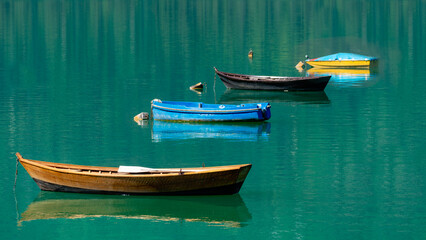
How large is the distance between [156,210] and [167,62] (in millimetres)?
60244

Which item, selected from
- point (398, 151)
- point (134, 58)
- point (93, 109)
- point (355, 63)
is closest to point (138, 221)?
point (398, 151)

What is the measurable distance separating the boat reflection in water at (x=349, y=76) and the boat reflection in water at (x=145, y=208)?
138ft

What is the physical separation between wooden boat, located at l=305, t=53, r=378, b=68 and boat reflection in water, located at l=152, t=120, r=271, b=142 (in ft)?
120

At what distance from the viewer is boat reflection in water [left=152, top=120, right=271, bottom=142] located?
47031mm

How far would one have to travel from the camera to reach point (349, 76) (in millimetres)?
79438

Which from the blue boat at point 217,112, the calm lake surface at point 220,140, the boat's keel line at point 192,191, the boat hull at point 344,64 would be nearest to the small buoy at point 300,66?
the boat hull at point 344,64

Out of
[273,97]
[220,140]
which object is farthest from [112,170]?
[273,97]

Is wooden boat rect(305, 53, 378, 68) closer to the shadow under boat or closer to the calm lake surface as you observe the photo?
the calm lake surface

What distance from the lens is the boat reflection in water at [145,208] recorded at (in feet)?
102

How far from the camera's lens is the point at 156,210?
31.8 meters

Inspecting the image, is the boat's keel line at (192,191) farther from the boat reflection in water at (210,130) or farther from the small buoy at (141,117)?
the small buoy at (141,117)

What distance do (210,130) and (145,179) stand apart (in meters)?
17.9

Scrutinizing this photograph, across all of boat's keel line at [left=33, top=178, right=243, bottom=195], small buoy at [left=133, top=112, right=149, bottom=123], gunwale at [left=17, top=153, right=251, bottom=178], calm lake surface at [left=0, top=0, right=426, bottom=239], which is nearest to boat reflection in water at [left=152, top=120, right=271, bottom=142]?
calm lake surface at [left=0, top=0, right=426, bottom=239]

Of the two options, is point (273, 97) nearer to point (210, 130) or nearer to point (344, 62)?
point (210, 130)
